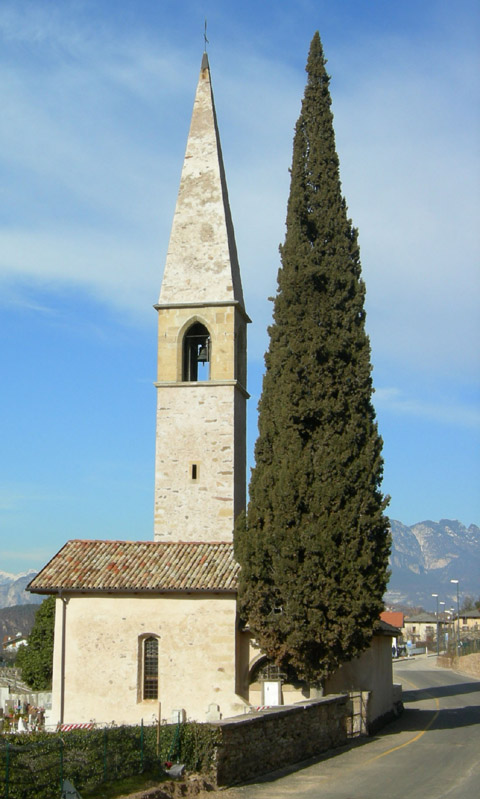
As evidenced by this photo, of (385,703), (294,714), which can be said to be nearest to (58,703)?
(294,714)

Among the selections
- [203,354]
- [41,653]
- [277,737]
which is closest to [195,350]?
[203,354]

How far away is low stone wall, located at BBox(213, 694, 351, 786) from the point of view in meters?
16.1

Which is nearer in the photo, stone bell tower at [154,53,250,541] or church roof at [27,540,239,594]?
church roof at [27,540,239,594]

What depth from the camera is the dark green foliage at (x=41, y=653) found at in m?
55.1

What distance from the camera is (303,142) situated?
2739 cm

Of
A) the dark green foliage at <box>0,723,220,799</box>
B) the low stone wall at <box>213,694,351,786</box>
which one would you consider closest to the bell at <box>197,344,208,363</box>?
the low stone wall at <box>213,694,351,786</box>

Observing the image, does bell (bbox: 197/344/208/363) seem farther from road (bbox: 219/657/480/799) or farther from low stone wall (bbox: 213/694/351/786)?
low stone wall (bbox: 213/694/351/786)

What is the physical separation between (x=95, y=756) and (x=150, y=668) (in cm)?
1084

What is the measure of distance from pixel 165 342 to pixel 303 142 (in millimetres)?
8672

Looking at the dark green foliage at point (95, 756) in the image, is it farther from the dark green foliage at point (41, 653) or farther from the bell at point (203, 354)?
the dark green foliage at point (41, 653)

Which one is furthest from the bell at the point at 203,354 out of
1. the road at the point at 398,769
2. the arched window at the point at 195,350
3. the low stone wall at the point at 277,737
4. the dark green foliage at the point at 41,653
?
the dark green foliage at the point at 41,653

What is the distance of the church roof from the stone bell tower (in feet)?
7.08

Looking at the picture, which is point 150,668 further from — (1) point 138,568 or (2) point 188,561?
(2) point 188,561

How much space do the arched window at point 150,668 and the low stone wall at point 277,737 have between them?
226 inches
